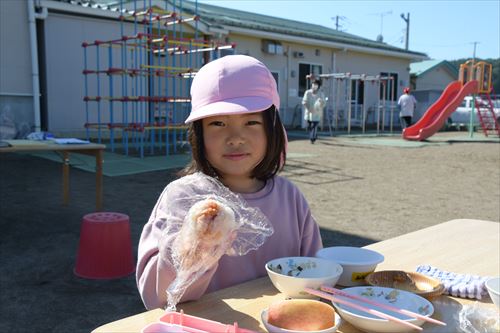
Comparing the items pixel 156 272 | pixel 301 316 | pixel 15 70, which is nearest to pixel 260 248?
pixel 156 272

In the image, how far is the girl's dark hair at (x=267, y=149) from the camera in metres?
1.54

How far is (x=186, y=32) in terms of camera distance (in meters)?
14.0

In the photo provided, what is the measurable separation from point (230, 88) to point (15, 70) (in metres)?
10.3

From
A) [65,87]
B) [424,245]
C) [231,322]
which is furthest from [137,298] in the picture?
[65,87]

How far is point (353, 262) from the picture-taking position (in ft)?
4.56

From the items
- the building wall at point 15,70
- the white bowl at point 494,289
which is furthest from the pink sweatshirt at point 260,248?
the building wall at point 15,70

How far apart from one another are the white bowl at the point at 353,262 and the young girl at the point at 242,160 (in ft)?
0.60

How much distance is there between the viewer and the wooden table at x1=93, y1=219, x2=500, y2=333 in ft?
3.58

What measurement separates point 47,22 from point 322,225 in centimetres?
893

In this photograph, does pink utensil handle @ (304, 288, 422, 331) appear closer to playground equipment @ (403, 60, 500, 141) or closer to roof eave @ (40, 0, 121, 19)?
roof eave @ (40, 0, 121, 19)

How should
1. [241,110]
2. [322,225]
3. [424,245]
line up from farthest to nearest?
[322,225], [424,245], [241,110]

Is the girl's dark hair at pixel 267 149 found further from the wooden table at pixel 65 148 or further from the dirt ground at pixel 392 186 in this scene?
the wooden table at pixel 65 148

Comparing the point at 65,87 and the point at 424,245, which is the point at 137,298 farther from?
the point at 65,87

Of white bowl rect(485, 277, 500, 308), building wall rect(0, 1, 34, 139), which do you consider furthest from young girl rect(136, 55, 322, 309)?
building wall rect(0, 1, 34, 139)
